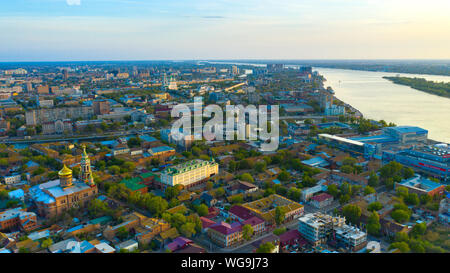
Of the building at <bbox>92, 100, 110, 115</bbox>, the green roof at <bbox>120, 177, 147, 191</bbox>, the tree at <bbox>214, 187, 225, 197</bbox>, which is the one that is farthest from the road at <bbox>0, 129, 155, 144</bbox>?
the tree at <bbox>214, 187, 225, 197</bbox>

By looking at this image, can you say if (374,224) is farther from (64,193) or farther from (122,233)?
(64,193)

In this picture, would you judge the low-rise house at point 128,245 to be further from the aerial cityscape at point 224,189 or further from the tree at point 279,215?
the tree at point 279,215

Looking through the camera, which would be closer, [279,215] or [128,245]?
[128,245]

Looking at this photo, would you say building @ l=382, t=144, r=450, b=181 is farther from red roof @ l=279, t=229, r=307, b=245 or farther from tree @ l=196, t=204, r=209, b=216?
tree @ l=196, t=204, r=209, b=216

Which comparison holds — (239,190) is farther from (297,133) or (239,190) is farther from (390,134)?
(390,134)

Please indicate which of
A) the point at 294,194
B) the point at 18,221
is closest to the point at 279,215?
the point at 294,194

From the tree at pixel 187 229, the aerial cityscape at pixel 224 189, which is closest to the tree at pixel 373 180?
the aerial cityscape at pixel 224 189

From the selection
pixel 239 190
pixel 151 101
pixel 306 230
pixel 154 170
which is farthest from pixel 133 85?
pixel 306 230
